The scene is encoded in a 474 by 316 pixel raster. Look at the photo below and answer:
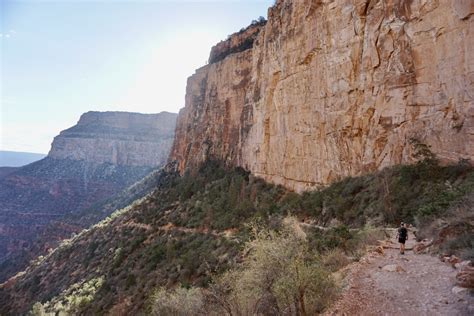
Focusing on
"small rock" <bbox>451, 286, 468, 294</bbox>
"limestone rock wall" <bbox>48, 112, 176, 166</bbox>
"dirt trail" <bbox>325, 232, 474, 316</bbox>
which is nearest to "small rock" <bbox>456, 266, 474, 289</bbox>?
"small rock" <bbox>451, 286, 468, 294</bbox>

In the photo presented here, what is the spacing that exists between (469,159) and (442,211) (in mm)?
4417

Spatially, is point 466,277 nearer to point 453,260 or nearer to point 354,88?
point 453,260

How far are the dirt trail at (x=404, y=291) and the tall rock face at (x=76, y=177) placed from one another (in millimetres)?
66839

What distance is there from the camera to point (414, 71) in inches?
741

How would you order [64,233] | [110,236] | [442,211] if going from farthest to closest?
1. [64,233]
2. [110,236]
3. [442,211]

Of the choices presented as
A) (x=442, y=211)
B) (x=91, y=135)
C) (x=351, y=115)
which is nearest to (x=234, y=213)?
(x=351, y=115)

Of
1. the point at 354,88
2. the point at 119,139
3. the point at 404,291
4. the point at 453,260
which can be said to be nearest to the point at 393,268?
the point at 453,260

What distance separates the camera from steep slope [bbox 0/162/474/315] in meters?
16.7

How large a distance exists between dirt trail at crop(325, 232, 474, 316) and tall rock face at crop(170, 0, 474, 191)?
9.21 m

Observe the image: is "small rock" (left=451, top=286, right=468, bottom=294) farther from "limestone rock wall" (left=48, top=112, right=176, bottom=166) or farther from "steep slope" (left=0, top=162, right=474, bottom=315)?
"limestone rock wall" (left=48, top=112, right=176, bottom=166)

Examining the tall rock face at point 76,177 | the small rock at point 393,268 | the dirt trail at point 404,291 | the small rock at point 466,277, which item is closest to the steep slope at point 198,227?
the dirt trail at point 404,291

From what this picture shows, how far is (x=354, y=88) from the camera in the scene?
909 inches

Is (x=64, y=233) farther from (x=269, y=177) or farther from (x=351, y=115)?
(x=351, y=115)

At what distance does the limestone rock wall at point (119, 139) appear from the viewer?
378ft
